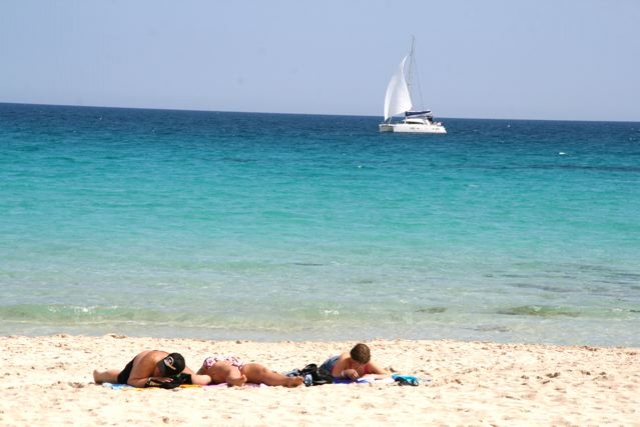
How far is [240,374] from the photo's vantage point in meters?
9.66

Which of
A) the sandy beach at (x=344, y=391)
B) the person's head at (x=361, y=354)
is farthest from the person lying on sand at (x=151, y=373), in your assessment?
the person's head at (x=361, y=354)

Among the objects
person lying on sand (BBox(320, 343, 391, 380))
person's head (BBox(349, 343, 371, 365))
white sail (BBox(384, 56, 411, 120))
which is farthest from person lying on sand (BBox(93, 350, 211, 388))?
white sail (BBox(384, 56, 411, 120))

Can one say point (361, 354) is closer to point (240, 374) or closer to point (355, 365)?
point (355, 365)

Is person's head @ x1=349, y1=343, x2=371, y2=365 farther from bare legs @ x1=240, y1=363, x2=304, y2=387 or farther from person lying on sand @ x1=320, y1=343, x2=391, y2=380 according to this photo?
bare legs @ x1=240, y1=363, x2=304, y2=387

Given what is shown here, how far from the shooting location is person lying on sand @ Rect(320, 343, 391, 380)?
32.1 ft

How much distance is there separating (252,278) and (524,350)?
6.07 m

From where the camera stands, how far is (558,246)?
21.3 m

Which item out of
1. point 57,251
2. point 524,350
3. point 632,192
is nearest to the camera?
point 524,350

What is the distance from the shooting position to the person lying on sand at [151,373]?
9.38 metres

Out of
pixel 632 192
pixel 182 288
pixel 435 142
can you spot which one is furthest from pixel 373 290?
pixel 435 142

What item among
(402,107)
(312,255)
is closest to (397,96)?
(402,107)

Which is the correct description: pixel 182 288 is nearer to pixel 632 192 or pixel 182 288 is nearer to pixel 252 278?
pixel 252 278

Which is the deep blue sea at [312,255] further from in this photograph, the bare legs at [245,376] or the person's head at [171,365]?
the person's head at [171,365]

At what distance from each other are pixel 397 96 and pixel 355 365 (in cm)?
7075
